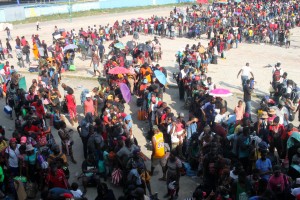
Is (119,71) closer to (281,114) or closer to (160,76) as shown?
(160,76)

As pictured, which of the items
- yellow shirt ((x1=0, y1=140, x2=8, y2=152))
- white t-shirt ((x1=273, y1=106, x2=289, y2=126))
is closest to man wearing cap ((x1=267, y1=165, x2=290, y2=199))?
white t-shirt ((x1=273, y1=106, x2=289, y2=126))

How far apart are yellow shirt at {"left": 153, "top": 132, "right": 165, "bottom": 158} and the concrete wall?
119 feet

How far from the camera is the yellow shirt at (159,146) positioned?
28.8 ft

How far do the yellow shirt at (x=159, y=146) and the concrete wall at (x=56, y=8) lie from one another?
36.3 metres

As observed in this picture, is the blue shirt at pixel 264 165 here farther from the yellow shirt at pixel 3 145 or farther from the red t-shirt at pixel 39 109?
the red t-shirt at pixel 39 109

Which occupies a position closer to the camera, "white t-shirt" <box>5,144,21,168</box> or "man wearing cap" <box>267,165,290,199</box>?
"man wearing cap" <box>267,165,290,199</box>

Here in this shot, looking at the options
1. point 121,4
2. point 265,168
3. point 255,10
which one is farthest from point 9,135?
point 121,4

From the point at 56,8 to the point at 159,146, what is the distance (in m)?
42.3

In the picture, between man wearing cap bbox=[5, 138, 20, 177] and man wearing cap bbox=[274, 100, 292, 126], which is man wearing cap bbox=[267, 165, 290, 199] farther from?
man wearing cap bbox=[5, 138, 20, 177]

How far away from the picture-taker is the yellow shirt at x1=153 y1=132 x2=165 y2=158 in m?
8.79

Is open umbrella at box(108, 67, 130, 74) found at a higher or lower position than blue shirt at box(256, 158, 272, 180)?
higher

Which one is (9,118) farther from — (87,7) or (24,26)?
(87,7)

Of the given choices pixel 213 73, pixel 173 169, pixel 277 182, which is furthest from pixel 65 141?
pixel 213 73

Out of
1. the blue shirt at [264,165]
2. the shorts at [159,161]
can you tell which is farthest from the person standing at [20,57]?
the blue shirt at [264,165]
